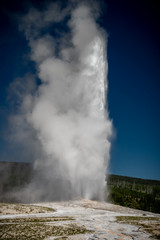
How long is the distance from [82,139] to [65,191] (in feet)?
55.0

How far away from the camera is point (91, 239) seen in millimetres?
16359

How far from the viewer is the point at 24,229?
18.6 m

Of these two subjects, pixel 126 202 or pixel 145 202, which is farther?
pixel 145 202

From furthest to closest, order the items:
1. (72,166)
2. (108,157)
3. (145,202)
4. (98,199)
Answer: (145,202), (72,166), (108,157), (98,199)

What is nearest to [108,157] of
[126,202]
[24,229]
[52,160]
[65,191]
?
[65,191]

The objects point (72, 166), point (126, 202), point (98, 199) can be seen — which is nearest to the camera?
point (98, 199)

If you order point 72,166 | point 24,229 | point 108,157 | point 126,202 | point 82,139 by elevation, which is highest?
point 82,139

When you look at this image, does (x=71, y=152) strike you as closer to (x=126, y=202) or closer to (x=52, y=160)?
(x=52, y=160)

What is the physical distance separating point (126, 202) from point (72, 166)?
24637mm

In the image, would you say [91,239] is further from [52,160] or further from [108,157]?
[52,160]

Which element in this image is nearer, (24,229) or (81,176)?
(24,229)

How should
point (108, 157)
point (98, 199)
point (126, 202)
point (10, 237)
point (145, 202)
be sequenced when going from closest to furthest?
point (10, 237)
point (98, 199)
point (108, 157)
point (126, 202)
point (145, 202)

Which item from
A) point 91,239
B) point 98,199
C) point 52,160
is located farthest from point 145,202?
point 91,239

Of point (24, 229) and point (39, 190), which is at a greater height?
point (24, 229)
